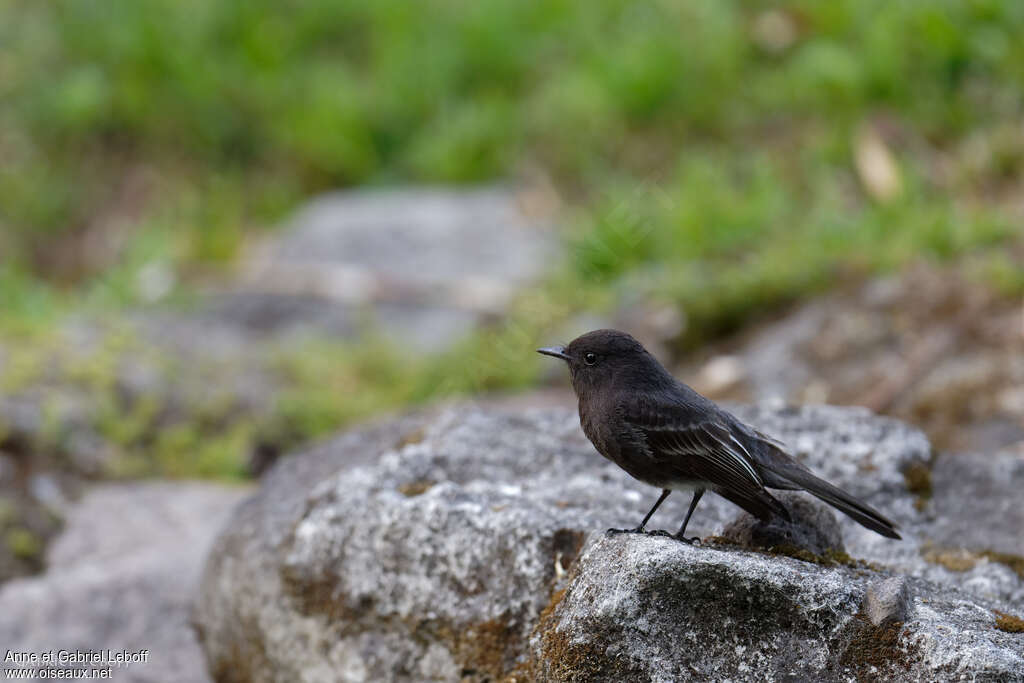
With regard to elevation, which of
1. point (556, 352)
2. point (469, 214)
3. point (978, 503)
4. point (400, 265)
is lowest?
point (400, 265)

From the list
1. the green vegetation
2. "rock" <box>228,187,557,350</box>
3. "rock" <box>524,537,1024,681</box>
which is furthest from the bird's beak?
"rock" <box>228,187,557,350</box>

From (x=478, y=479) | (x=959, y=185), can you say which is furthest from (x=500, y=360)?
(x=959, y=185)

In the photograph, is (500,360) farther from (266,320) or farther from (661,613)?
(661,613)

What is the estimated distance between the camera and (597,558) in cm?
302

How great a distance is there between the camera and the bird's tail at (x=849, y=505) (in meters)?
3.15

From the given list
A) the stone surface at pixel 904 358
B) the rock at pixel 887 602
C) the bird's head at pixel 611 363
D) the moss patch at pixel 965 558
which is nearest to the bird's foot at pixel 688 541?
the rock at pixel 887 602

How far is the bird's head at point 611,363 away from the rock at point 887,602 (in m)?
1.06

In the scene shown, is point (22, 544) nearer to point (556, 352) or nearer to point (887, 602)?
point (556, 352)

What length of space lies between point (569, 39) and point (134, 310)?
15.7 feet

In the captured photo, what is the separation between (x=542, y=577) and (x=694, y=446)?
612 mm

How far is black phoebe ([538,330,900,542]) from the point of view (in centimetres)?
326

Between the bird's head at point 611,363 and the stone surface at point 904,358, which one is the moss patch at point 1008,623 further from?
the stone surface at point 904,358

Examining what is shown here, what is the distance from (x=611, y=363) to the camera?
147 inches

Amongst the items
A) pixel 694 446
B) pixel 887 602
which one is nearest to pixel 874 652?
pixel 887 602
